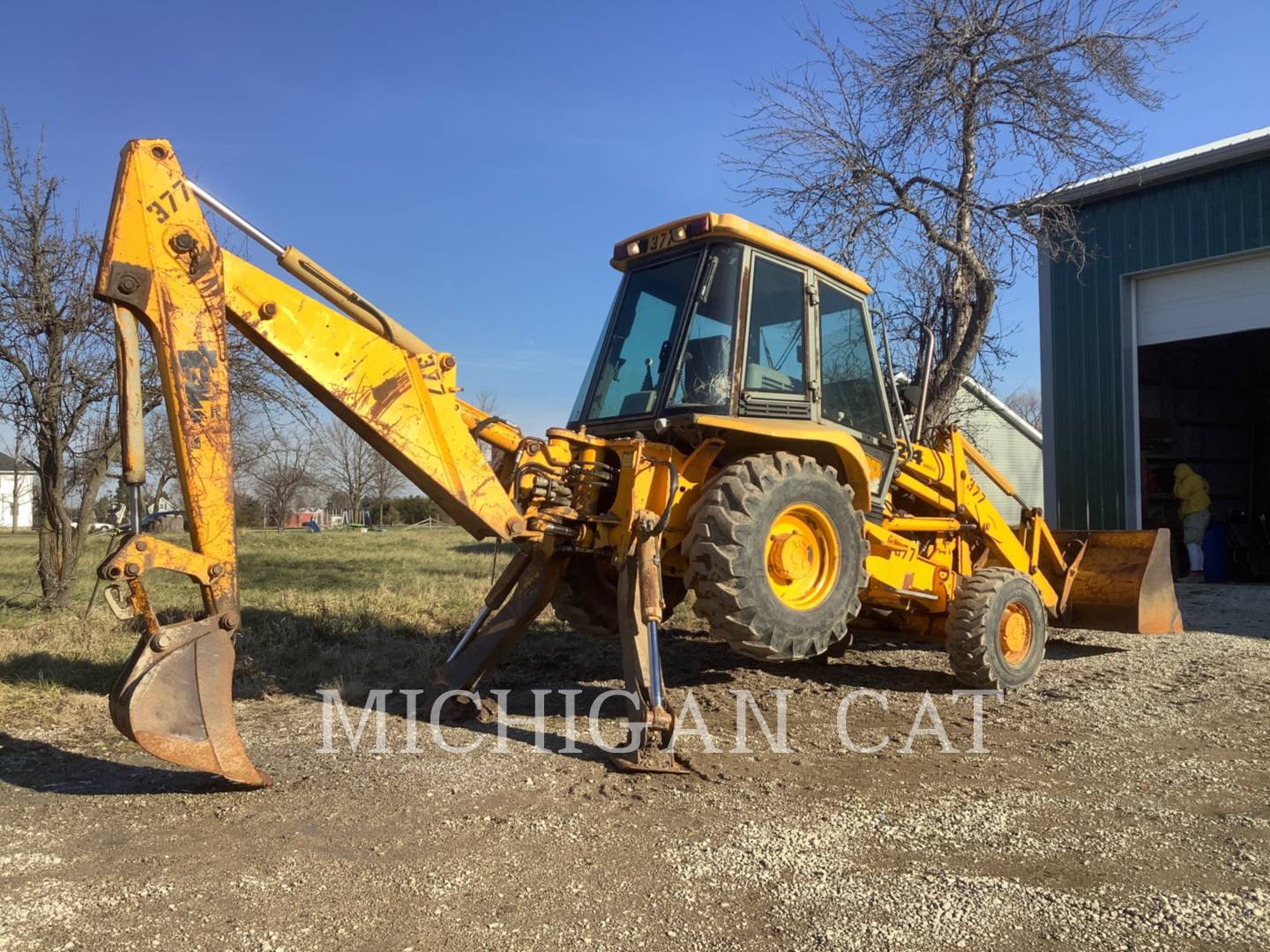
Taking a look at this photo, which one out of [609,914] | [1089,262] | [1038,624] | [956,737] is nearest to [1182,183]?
[1089,262]

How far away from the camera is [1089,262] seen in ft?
44.3

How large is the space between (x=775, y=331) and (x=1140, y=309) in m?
9.76

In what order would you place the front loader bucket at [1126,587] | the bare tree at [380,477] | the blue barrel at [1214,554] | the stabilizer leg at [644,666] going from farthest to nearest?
the bare tree at [380,477], the blue barrel at [1214,554], the front loader bucket at [1126,587], the stabilizer leg at [644,666]

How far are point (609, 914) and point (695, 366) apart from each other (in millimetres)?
3213

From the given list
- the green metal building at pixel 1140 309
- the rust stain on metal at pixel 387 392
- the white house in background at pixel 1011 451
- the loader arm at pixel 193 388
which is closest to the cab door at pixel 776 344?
the rust stain on metal at pixel 387 392

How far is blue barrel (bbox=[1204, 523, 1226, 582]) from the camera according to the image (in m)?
15.1

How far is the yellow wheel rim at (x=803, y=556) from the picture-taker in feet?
17.8

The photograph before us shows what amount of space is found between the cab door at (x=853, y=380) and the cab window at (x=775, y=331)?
14 cm

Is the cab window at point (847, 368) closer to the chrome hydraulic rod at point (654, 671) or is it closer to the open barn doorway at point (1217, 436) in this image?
the chrome hydraulic rod at point (654, 671)

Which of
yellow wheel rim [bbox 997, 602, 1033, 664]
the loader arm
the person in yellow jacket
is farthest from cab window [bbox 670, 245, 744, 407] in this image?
the person in yellow jacket

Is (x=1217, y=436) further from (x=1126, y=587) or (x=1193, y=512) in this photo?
(x=1126, y=587)

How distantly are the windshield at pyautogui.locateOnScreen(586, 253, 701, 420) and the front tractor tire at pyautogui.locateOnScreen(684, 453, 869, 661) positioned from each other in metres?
0.85

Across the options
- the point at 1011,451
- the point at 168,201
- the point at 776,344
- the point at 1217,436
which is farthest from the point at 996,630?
the point at 1011,451

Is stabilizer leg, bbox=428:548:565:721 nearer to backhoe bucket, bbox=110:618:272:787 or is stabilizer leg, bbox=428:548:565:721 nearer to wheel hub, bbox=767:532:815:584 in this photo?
wheel hub, bbox=767:532:815:584
